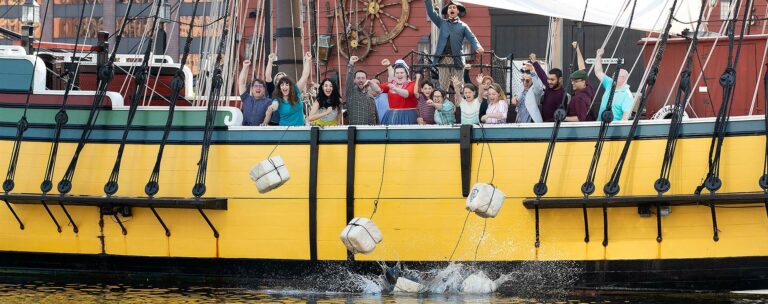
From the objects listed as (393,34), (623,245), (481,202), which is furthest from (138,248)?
(393,34)

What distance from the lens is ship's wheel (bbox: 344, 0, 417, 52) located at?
34312mm

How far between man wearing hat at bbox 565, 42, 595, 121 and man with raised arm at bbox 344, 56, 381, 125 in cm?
209

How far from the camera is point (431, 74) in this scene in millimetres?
18344

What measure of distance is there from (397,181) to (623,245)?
2.35 meters

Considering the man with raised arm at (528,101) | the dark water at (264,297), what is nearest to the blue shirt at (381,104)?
the man with raised arm at (528,101)

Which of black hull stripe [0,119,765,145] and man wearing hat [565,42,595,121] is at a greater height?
man wearing hat [565,42,595,121]

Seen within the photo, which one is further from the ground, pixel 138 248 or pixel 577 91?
pixel 577 91

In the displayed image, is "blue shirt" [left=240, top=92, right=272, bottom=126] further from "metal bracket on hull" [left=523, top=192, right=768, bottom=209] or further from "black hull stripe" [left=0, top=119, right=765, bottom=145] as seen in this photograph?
"metal bracket on hull" [left=523, top=192, right=768, bottom=209]

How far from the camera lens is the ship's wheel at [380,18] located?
3431 cm

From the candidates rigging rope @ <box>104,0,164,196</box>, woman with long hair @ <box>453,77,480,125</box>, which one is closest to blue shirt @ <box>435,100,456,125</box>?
woman with long hair @ <box>453,77,480,125</box>

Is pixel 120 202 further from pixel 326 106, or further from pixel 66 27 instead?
pixel 66 27

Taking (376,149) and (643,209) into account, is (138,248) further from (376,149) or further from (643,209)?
(643,209)

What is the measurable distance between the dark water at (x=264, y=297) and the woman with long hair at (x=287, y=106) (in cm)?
192

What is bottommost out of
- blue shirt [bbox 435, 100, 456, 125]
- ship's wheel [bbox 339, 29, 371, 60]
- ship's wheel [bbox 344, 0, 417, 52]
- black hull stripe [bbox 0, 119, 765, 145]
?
black hull stripe [bbox 0, 119, 765, 145]
